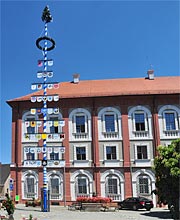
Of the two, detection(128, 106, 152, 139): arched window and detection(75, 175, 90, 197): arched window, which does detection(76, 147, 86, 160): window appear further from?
detection(128, 106, 152, 139): arched window

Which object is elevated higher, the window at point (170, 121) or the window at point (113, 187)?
the window at point (170, 121)

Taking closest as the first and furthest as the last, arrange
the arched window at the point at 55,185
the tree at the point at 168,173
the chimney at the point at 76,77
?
the tree at the point at 168,173 → the arched window at the point at 55,185 → the chimney at the point at 76,77

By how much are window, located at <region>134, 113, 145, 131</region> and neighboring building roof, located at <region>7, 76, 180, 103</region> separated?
2327mm

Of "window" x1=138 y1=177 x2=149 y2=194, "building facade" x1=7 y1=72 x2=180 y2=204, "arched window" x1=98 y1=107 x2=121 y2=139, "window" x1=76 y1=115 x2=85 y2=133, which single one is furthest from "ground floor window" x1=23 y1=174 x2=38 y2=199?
"window" x1=138 y1=177 x2=149 y2=194

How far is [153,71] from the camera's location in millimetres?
38688

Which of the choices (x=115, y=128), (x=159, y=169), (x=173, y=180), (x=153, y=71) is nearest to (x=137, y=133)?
(x=115, y=128)

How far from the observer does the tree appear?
14067 mm

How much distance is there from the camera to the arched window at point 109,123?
3288 centimetres

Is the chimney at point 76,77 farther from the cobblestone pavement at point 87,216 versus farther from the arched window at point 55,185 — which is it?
the cobblestone pavement at point 87,216

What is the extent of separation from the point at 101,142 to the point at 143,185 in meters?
6.01

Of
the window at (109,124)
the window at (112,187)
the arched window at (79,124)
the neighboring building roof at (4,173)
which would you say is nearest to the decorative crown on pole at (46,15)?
the arched window at (79,124)

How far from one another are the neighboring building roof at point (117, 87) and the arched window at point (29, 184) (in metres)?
8.10

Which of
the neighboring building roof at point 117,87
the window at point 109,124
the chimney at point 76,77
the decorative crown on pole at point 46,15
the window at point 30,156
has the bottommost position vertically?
the window at point 30,156

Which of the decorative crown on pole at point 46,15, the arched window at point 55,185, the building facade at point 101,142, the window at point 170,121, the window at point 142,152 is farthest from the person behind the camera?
the window at point 170,121
